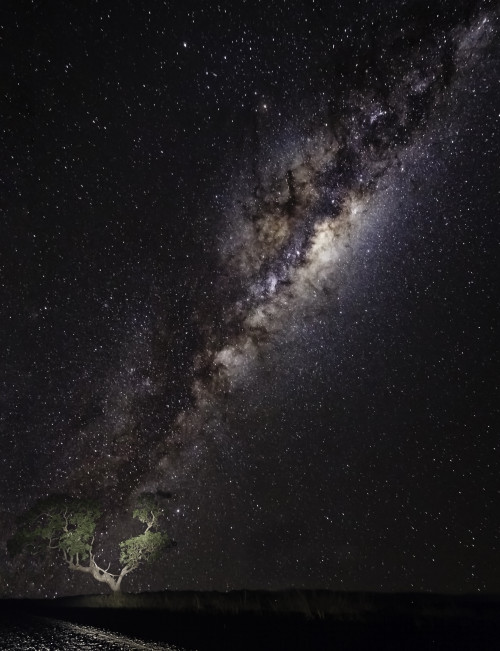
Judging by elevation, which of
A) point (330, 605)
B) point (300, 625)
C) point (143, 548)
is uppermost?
point (143, 548)

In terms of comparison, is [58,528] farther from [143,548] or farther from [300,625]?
[300,625]

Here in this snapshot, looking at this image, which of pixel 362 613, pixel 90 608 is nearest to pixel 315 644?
pixel 362 613

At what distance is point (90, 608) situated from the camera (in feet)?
41.1

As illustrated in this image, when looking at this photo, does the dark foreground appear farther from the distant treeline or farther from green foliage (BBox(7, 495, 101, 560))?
green foliage (BBox(7, 495, 101, 560))

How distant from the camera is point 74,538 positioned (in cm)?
1730

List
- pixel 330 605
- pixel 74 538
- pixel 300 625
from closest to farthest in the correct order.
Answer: pixel 300 625, pixel 330 605, pixel 74 538

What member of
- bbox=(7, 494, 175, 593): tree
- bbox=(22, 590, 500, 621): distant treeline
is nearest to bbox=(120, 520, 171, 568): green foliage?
bbox=(7, 494, 175, 593): tree

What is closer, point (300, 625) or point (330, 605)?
point (300, 625)

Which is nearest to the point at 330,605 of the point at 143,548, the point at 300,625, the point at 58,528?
the point at 300,625

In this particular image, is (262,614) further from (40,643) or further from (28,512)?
(28,512)

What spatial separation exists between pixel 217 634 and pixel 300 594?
1.58 meters

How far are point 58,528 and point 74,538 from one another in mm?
795

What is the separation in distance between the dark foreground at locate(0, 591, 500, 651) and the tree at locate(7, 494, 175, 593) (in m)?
7.93

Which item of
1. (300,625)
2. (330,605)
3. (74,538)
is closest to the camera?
(300,625)
